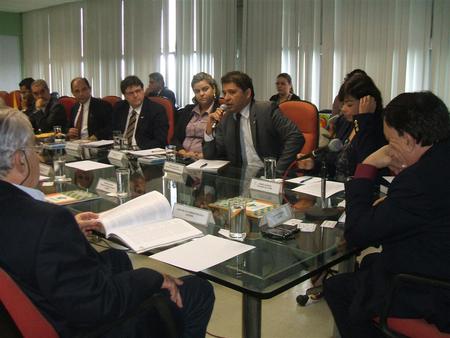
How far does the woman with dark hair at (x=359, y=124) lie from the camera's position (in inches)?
98.3

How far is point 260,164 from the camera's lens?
10.5ft

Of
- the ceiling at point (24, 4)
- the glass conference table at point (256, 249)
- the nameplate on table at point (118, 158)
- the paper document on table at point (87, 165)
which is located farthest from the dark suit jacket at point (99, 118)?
the ceiling at point (24, 4)

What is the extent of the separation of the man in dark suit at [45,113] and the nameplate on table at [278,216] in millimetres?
4049

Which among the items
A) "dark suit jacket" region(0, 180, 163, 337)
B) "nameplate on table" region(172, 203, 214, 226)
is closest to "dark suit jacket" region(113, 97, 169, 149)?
"nameplate on table" region(172, 203, 214, 226)

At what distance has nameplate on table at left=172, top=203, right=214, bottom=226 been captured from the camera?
5.68ft

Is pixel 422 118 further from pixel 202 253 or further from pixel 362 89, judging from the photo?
pixel 362 89

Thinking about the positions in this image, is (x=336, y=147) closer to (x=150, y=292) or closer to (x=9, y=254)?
(x=150, y=292)

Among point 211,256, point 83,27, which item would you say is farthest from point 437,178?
point 83,27

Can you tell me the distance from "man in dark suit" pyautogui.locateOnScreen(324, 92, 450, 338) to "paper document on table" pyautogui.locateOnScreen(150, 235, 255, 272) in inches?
15.5

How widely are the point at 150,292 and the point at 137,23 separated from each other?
7.91 m

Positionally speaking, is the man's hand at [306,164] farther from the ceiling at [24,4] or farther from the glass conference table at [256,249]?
the ceiling at [24,4]

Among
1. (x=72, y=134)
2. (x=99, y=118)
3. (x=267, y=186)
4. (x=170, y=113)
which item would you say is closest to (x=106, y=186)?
(x=267, y=186)

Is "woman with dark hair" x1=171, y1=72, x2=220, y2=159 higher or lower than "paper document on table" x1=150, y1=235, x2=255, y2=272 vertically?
higher

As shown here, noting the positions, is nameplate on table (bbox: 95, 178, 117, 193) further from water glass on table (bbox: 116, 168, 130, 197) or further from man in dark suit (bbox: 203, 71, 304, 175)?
man in dark suit (bbox: 203, 71, 304, 175)
